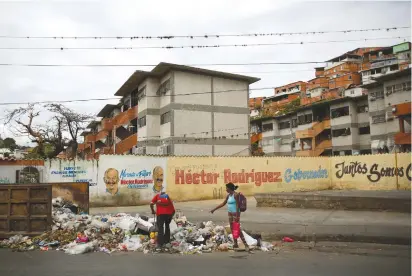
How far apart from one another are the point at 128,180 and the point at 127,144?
1900 centimetres

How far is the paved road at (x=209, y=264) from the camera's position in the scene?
5.74m

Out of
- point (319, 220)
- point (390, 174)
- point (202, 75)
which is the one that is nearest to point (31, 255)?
point (319, 220)

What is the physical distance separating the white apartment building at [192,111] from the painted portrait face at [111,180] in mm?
12740

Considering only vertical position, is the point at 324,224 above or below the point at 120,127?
below

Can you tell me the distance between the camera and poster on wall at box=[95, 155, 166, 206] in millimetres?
16344

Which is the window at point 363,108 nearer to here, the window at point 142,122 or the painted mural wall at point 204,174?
the painted mural wall at point 204,174

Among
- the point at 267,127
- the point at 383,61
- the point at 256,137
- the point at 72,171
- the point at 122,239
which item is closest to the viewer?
the point at 122,239

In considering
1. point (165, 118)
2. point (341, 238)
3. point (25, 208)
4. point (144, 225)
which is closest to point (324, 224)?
point (341, 238)

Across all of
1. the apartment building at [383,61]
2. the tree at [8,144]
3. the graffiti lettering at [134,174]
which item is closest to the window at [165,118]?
the graffiti lettering at [134,174]

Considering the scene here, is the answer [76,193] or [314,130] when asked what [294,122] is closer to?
[314,130]

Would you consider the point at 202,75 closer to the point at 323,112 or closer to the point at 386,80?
the point at 386,80

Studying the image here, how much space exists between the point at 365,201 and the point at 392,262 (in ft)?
21.3

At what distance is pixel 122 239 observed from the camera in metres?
8.48

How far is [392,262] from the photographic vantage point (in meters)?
6.33
